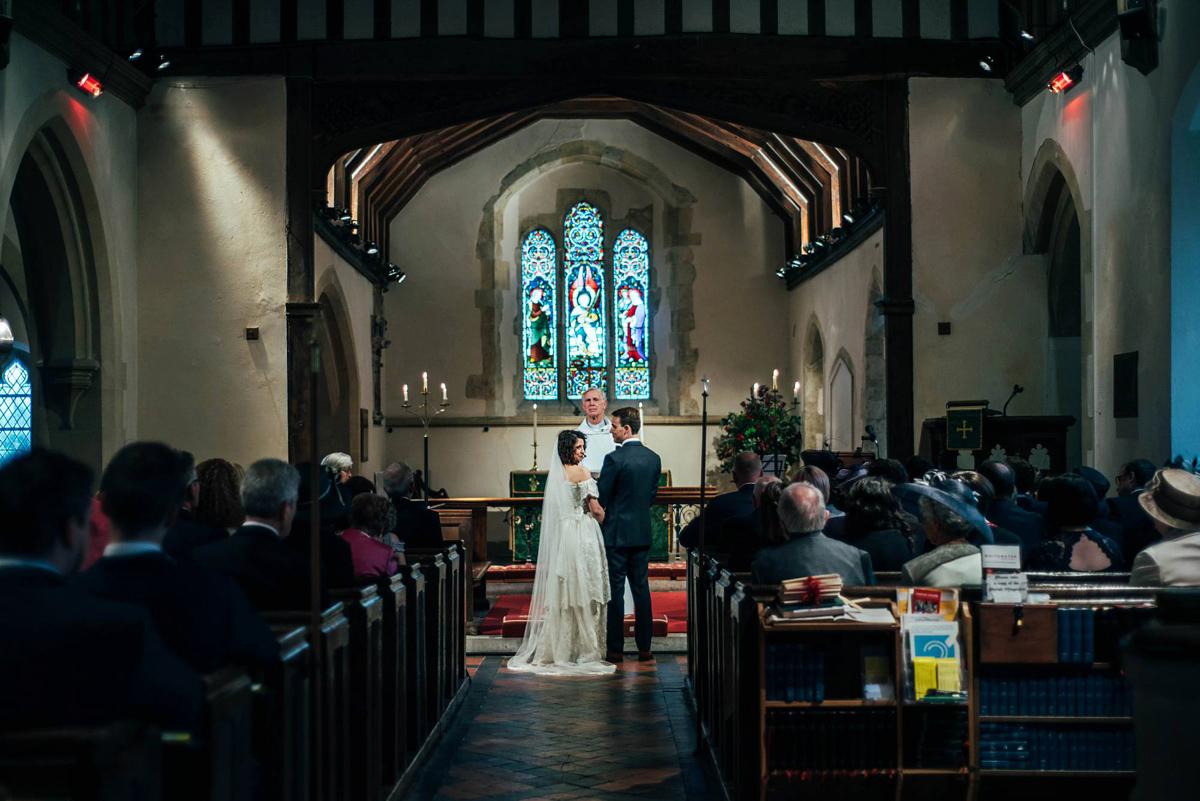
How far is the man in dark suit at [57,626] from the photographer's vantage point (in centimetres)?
188

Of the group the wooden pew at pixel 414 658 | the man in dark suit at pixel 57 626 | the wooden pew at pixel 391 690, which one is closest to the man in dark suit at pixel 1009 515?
the wooden pew at pixel 414 658

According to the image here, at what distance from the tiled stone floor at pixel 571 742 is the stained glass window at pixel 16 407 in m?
7.35

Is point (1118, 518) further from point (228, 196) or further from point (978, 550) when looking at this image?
point (228, 196)

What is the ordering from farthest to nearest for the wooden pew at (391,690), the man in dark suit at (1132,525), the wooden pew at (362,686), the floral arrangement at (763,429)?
1. the floral arrangement at (763,429)
2. the man in dark suit at (1132,525)
3. the wooden pew at (391,690)
4. the wooden pew at (362,686)

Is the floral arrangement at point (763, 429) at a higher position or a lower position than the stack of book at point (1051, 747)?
higher

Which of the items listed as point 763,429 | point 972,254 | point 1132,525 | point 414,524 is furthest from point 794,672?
point 763,429

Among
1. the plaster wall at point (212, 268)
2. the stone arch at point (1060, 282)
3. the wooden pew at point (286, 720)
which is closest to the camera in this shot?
the wooden pew at point (286, 720)

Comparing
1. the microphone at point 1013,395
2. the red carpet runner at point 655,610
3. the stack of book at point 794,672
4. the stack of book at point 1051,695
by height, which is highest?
the microphone at point 1013,395

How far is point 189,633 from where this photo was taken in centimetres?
238

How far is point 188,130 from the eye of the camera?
952 cm

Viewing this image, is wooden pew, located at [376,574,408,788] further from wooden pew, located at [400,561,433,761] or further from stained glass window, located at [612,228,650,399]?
stained glass window, located at [612,228,650,399]

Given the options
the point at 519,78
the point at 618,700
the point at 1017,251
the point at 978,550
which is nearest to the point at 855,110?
the point at 1017,251

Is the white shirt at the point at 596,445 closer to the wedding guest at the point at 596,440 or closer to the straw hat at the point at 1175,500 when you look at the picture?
the wedding guest at the point at 596,440

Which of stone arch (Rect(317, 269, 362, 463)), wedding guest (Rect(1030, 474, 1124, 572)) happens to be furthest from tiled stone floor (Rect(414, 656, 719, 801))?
stone arch (Rect(317, 269, 362, 463))
